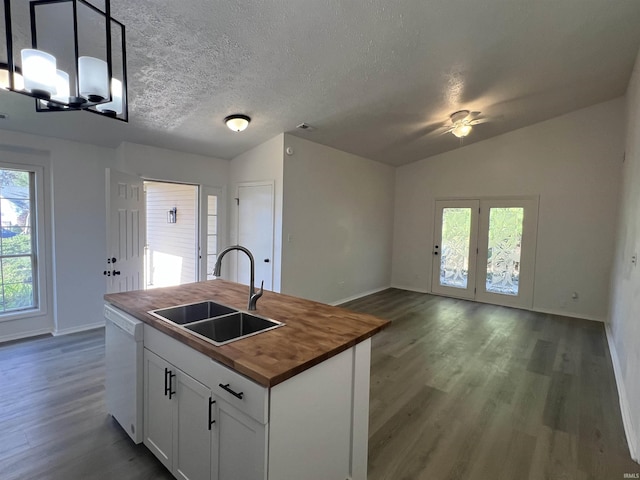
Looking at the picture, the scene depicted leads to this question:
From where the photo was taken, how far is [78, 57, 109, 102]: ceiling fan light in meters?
1.46

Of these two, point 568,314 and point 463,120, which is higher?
point 463,120

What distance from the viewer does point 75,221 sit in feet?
13.0

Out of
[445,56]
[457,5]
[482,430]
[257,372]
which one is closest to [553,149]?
[445,56]

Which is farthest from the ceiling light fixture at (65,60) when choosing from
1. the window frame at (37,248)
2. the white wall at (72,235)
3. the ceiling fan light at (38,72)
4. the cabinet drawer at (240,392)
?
the window frame at (37,248)

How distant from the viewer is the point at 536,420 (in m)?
2.41

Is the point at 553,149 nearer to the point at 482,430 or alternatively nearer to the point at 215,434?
the point at 482,430

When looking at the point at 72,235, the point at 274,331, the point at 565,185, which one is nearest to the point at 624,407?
the point at 274,331

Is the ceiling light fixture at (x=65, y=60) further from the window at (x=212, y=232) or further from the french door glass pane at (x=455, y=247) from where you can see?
the french door glass pane at (x=455, y=247)

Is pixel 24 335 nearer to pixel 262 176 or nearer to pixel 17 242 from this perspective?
pixel 17 242

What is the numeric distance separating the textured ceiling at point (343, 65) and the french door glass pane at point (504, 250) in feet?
6.03

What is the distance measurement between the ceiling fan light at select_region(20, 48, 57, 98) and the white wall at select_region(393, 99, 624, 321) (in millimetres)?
6189

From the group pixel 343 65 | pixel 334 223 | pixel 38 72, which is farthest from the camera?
pixel 334 223

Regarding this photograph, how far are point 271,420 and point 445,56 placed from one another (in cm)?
326

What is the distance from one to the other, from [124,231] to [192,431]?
2972 millimetres
